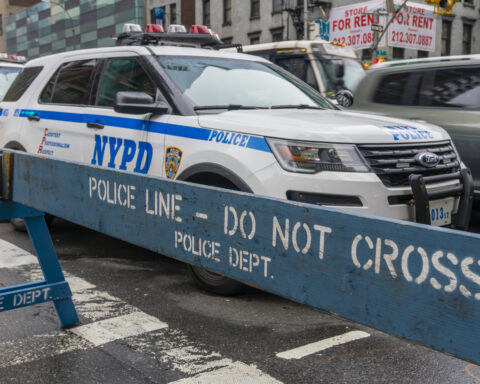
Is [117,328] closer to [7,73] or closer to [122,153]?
[122,153]

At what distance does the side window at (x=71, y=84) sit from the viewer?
6.03 metres

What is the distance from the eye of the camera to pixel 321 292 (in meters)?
2.00

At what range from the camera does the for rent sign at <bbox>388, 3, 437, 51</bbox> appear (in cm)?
2853

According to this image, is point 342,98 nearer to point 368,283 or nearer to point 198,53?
point 198,53

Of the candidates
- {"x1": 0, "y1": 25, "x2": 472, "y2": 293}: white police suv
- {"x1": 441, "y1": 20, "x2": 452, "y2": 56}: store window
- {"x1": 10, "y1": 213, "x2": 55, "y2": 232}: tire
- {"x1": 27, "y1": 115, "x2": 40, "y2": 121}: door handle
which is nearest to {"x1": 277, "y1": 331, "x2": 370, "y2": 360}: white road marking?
{"x1": 0, "y1": 25, "x2": 472, "y2": 293}: white police suv

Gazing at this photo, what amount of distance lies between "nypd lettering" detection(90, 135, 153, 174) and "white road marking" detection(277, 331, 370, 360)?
212 centimetres

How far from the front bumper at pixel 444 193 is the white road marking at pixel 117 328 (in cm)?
187

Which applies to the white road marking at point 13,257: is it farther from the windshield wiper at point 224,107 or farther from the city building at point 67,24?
the city building at point 67,24

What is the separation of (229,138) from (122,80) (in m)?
1.69

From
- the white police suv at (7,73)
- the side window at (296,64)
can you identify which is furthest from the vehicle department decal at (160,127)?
the white police suv at (7,73)

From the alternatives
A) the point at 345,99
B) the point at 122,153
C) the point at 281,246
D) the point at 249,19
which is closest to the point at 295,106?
the point at 122,153

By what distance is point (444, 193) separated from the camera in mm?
4434

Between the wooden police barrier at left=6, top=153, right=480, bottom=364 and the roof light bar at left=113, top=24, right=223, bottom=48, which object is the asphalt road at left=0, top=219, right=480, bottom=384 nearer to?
the wooden police barrier at left=6, top=153, right=480, bottom=364

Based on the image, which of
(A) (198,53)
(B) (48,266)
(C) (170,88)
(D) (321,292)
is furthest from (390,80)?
(D) (321,292)
